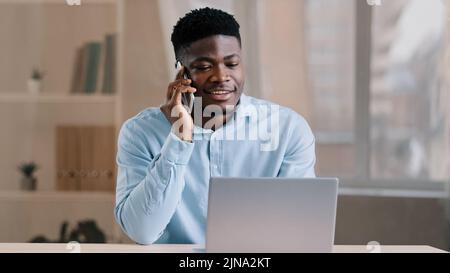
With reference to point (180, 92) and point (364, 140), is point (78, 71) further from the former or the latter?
point (180, 92)

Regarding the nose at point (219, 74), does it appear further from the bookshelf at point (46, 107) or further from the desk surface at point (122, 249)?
the bookshelf at point (46, 107)

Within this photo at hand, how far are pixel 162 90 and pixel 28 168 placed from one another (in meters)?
0.68

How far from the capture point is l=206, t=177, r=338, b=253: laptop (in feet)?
4.73

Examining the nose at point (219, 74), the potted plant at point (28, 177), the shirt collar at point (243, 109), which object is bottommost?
the potted plant at point (28, 177)

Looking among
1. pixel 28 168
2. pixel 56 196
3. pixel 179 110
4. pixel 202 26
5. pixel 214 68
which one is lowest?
pixel 56 196

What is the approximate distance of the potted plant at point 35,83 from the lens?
3.35 metres

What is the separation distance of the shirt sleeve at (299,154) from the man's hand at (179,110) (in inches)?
10.8

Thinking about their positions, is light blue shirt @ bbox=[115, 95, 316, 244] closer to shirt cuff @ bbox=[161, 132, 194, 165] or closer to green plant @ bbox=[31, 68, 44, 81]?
A: shirt cuff @ bbox=[161, 132, 194, 165]

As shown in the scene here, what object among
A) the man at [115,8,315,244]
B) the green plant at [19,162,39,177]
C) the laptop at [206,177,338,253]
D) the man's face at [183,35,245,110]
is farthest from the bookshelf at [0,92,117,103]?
the laptop at [206,177,338,253]

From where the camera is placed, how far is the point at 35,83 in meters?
3.35

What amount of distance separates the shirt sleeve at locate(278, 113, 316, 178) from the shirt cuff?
0.94 ft

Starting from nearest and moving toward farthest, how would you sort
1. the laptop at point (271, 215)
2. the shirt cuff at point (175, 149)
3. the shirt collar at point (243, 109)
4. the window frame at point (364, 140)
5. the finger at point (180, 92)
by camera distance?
the laptop at point (271, 215)
the shirt cuff at point (175, 149)
the finger at point (180, 92)
the shirt collar at point (243, 109)
the window frame at point (364, 140)

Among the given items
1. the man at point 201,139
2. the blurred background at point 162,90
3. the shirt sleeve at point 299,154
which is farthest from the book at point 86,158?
the shirt sleeve at point 299,154

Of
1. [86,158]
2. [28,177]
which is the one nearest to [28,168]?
[28,177]
